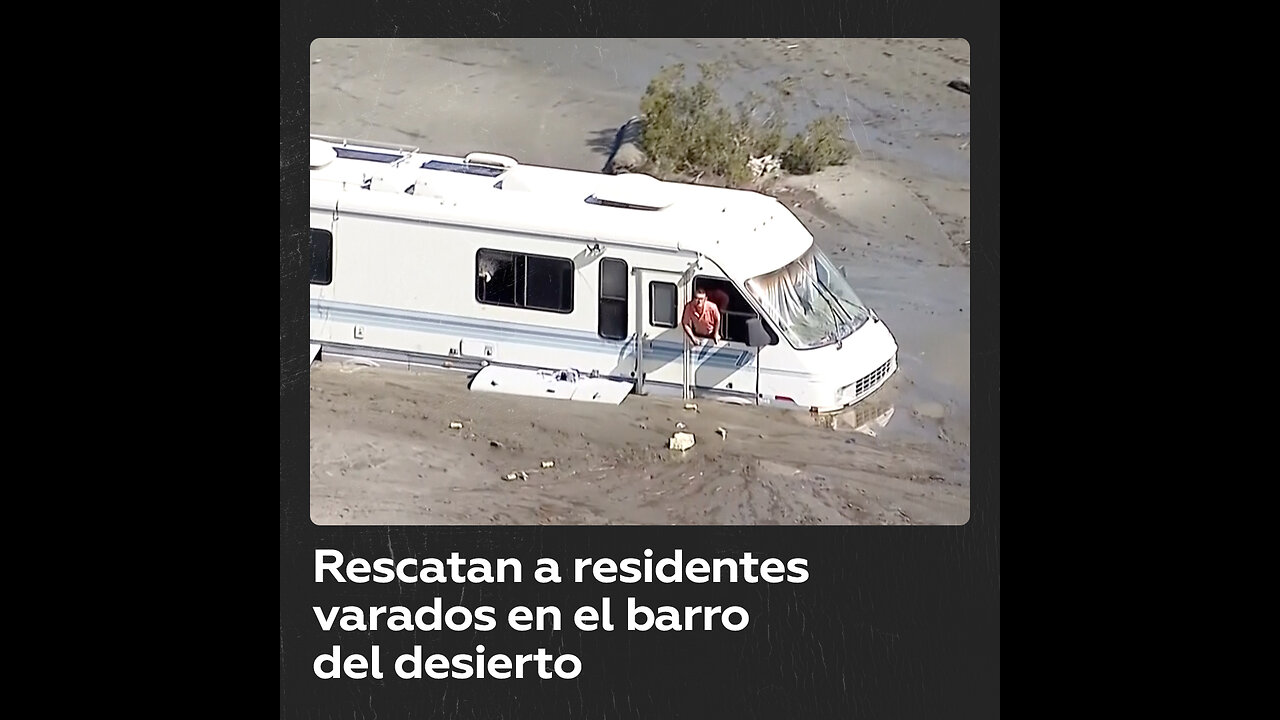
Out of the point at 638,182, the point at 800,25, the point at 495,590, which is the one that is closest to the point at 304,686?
the point at 495,590

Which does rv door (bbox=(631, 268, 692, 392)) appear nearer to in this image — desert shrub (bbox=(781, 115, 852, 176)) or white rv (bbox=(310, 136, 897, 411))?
white rv (bbox=(310, 136, 897, 411))

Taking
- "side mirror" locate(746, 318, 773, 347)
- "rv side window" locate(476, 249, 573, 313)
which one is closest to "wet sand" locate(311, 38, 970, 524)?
"side mirror" locate(746, 318, 773, 347)

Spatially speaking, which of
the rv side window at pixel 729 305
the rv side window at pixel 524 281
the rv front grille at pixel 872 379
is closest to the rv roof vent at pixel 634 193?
the rv side window at pixel 524 281

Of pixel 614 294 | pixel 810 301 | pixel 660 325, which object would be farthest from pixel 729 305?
pixel 614 294

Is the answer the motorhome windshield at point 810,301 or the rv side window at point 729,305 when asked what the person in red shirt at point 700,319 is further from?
the motorhome windshield at point 810,301

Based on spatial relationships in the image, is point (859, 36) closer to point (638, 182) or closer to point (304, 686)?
point (638, 182)

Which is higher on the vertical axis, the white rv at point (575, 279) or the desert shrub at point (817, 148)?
the desert shrub at point (817, 148)
